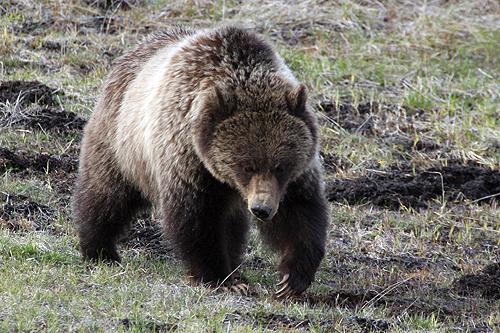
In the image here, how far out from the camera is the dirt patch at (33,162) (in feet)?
28.3

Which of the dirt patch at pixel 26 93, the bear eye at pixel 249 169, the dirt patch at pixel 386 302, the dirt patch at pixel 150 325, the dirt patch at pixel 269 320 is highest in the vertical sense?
the bear eye at pixel 249 169

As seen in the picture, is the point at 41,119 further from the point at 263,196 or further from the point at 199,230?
the point at 263,196

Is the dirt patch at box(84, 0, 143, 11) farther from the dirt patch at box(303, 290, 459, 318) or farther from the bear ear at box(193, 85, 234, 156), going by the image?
the dirt patch at box(303, 290, 459, 318)

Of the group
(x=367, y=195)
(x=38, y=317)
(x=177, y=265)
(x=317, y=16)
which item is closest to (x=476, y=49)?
(x=317, y=16)

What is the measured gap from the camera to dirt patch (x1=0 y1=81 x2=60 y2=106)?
386 inches

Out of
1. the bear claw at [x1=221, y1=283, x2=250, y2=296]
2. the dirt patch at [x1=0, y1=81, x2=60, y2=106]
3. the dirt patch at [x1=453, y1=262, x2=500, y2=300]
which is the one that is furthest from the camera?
the dirt patch at [x1=0, y1=81, x2=60, y2=106]

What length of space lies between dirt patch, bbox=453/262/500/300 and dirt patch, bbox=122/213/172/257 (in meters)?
1.88

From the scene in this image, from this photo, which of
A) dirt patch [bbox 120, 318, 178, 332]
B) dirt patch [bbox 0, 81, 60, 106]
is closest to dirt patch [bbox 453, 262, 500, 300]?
dirt patch [bbox 120, 318, 178, 332]

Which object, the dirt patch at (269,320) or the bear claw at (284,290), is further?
the bear claw at (284,290)

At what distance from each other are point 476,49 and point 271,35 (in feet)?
7.10

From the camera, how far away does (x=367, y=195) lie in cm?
888

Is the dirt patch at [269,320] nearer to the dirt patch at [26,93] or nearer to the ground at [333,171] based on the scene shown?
the ground at [333,171]

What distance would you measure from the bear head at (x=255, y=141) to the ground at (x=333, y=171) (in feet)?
2.12

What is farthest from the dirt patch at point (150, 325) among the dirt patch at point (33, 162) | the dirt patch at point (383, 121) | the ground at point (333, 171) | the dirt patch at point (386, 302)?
the dirt patch at point (383, 121)
